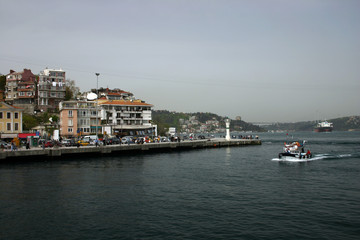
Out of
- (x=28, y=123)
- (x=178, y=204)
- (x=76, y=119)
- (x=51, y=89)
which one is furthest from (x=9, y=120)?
(x=178, y=204)

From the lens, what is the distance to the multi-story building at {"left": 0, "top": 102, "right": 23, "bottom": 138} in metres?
65.5

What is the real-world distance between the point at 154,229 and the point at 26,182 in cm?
1977

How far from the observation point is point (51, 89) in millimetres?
100500

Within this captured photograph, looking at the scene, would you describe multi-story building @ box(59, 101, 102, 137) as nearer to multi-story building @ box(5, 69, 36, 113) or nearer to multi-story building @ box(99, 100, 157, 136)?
multi-story building @ box(99, 100, 157, 136)

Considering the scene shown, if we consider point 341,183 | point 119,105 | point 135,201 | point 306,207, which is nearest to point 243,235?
point 306,207

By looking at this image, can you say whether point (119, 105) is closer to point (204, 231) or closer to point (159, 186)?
point (159, 186)

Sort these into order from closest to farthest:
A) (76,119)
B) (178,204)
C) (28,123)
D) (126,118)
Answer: (178,204)
(28,123)
(76,119)
(126,118)

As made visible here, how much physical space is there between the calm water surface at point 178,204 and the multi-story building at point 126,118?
2029 inches

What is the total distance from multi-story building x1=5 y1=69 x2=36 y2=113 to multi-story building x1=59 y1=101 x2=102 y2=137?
1952cm

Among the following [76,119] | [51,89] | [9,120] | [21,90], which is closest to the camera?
[9,120]

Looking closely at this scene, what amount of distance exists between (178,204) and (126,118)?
240ft

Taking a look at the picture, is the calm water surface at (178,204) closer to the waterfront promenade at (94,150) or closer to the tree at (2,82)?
the waterfront promenade at (94,150)

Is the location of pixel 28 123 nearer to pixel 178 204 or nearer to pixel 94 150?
pixel 94 150

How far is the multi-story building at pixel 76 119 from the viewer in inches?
3231
